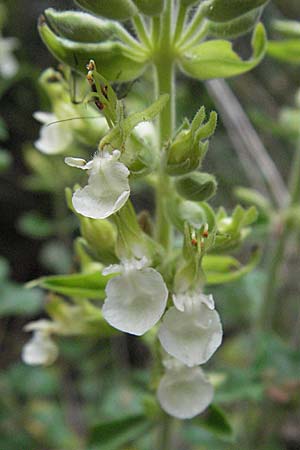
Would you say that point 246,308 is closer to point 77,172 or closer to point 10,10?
point 77,172

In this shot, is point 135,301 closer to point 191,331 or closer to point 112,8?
point 191,331

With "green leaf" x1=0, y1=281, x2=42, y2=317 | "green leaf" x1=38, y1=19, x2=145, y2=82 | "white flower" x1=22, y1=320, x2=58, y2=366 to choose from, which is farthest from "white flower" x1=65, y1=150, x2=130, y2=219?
"green leaf" x1=0, y1=281, x2=42, y2=317

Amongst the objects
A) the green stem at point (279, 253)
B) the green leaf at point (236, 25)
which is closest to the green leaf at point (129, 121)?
the green leaf at point (236, 25)

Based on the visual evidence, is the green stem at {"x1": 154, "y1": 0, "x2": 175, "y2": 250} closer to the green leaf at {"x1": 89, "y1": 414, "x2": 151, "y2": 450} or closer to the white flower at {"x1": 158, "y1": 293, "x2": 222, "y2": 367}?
the white flower at {"x1": 158, "y1": 293, "x2": 222, "y2": 367}

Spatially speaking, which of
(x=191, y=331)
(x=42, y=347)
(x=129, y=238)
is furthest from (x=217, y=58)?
(x=42, y=347)

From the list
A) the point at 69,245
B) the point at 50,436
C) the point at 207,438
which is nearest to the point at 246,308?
the point at 207,438

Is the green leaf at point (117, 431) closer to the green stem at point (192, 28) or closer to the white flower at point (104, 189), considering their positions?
the white flower at point (104, 189)
